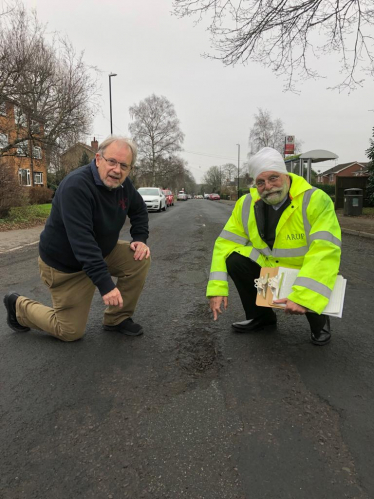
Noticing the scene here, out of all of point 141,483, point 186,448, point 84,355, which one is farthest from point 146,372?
point 141,483

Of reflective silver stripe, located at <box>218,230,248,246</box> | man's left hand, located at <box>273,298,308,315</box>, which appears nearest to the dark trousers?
reflective silver stripe, located at <box>218,230,248,246</box>

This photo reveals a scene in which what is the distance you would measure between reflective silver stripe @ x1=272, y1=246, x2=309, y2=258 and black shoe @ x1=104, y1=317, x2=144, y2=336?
1319 millimetres

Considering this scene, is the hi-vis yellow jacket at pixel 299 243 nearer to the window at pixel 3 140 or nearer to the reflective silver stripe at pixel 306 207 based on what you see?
the reflective silver stripe at pixel 306 207

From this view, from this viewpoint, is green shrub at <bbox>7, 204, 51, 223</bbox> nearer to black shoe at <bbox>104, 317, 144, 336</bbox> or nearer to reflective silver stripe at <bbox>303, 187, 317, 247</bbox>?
black shoe at <bbox>104, 317, 144, 336</bbox>

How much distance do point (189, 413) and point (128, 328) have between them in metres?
1.28

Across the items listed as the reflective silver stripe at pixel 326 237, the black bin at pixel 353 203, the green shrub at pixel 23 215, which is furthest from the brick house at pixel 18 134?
the reflective silver stripe at pixel 326 237

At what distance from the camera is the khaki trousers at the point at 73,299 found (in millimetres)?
2893

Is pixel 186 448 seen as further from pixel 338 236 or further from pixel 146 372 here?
pixel 338 236

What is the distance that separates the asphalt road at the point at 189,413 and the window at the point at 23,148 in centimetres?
1366

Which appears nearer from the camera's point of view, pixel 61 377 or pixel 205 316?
pixel 61 377

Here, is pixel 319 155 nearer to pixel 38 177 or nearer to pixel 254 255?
pixel 254 255

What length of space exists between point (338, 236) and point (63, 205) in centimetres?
195

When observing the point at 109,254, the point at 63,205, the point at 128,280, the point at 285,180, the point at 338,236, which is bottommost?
the point at 128,280

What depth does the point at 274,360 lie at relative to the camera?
265 cm
